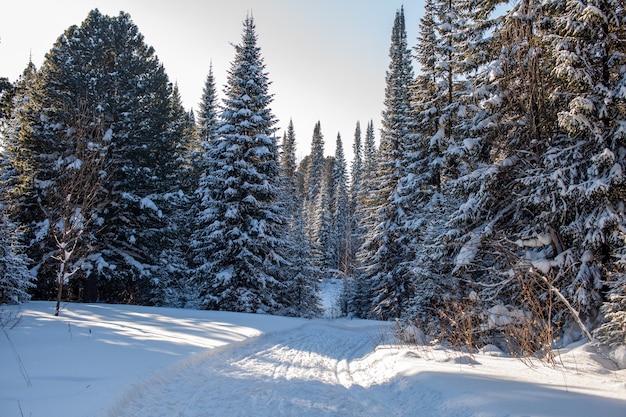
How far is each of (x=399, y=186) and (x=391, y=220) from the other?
2.38m

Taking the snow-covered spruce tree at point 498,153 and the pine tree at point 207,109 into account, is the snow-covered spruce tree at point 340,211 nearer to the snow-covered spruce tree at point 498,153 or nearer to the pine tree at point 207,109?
the pine tree at point 207,109

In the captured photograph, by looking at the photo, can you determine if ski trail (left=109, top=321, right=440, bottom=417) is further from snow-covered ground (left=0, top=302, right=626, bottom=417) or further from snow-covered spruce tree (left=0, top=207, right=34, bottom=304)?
snow-covered spruce tree (left=0, top=207, right=34, bottom=304)

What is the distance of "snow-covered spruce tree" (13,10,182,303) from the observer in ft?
58.0

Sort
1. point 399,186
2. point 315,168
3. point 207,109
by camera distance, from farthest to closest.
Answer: point 315,168 < point 207,109 < point 399,186

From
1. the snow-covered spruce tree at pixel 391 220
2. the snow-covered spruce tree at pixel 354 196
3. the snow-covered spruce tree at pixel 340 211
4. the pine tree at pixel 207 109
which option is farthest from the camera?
the snow-covered spruce tree at pixel 340 211

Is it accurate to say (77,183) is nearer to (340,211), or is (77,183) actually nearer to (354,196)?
(340,211)

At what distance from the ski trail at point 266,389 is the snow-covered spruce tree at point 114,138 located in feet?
40.2

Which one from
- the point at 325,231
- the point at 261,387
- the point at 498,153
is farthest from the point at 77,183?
the point at 325,231

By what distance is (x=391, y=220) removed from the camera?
23.3m

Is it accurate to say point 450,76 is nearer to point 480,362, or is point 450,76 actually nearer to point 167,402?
point 480,362

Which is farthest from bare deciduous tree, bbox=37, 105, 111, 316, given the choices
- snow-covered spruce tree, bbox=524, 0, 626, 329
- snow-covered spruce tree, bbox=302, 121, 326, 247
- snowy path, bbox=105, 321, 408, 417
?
snow-covered spruce tree, bbox=302, 121, 326, 247

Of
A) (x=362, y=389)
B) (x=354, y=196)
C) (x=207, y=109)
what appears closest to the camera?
(x=362, y=389)

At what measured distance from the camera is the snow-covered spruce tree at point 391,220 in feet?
A: 72.8

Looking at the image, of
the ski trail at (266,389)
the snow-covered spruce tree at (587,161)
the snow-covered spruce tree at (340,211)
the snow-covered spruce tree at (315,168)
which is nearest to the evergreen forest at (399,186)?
the snow-covered spruce tree at (587,161)
